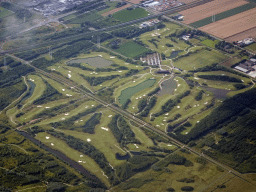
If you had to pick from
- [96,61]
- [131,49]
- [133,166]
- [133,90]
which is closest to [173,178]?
[133,166]

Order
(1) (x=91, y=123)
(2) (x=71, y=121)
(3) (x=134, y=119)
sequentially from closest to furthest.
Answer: (1) (x=91, y=123)
(3) (x=134, y=119)
(2) (x=71, y=121)

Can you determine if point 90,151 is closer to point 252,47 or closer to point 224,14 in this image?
point 252,47

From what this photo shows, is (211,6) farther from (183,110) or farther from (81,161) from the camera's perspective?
(81,161)

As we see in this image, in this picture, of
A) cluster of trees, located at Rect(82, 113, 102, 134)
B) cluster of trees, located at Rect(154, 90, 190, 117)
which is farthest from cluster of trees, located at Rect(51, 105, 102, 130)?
cluster of trees, located at Rect(154, 90, 190, 117)

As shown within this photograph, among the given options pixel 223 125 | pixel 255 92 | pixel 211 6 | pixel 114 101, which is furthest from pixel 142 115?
pixel 211 6

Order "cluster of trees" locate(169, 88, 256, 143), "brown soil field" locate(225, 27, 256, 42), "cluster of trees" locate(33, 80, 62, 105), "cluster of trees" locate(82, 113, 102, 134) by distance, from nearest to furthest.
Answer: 1. "cluster of trees" locate(169, 88, 256, 143)
2. "cluster of trees" locate(82, 113, 102, 134)
3. "cluster of trees" locate(33, 80, 62, 105)
4. "brown soil field" locate(225, 27, 256, 42)

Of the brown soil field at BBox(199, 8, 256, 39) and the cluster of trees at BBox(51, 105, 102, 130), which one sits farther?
the brown soil field at BBox(199, 8, 256, 39)

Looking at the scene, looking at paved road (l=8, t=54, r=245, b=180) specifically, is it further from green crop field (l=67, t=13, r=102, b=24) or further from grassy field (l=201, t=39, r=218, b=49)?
grassy field (l=201, t=39, r=218, b=49)
